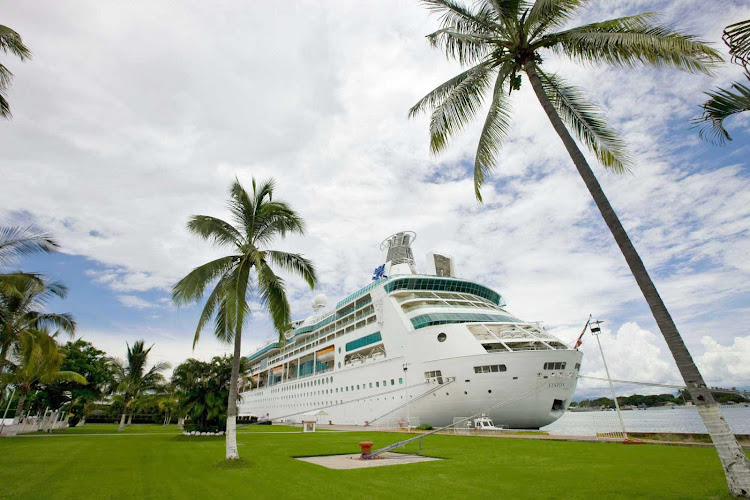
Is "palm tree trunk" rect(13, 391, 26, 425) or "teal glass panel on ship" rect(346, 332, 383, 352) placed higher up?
"teal glass panel on ship" rect(346, 332, 383, 352)

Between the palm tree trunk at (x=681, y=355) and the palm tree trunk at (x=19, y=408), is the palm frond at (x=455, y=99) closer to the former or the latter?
the palm tree trunk at (x=681, y=355)

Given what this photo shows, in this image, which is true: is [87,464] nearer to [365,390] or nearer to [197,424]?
[197,424]

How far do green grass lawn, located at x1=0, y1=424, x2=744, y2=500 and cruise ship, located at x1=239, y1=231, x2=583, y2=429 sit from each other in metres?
5.24

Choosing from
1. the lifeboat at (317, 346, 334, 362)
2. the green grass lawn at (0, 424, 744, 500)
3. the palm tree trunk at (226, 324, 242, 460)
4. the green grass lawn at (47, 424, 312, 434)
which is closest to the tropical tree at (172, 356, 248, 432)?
the green grass lawn at (47, 424, 312, 434)

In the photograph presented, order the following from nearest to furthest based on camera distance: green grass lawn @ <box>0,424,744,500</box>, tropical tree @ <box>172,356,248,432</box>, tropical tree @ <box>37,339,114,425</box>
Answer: green grass lawn @ <box>0,424,744,500</box>
tropical tree @ <box>172,356,248,432</box>
tropical tree @ <box>37,339,114,425</box>

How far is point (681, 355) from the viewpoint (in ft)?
19.9

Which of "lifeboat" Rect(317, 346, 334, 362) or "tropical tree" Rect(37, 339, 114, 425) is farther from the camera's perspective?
"lifeboat" Rect(317, 346, 334, 362)

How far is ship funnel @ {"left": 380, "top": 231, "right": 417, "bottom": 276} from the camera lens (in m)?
37.9

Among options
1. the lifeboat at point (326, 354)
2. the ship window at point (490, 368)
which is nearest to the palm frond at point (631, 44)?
the ship window at point (490, 368)

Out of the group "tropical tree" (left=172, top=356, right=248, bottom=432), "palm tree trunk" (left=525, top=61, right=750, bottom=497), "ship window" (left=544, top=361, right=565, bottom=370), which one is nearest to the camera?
"palm tree trunk" (left=525, top=61, right=750, bottom=497)

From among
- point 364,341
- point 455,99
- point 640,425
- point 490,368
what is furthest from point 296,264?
point 640,425

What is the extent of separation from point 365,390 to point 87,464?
2184 cm

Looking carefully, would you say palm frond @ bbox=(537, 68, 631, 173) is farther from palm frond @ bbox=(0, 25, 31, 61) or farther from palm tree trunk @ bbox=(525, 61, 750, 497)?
palm frond @ bbox=(0, 25, 31, 61)

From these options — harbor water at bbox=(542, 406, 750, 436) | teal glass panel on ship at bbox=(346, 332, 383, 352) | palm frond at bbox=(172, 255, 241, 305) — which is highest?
teal glass panel on ship at bbox=(346, 332, 383, 352)
